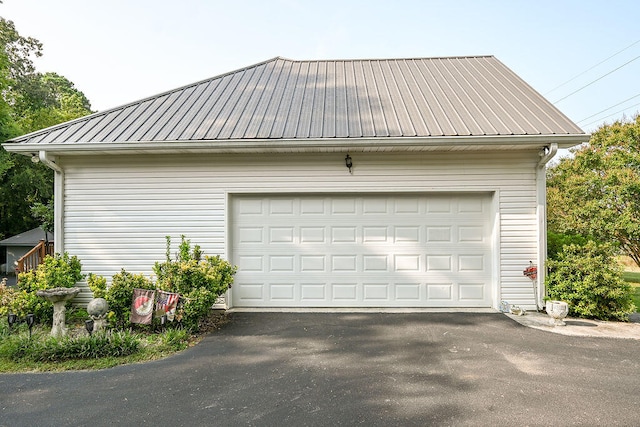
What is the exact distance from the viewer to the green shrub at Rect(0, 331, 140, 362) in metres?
3.54

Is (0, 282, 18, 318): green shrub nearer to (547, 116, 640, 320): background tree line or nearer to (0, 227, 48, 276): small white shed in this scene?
(0, 227, 48, 276): small white shed

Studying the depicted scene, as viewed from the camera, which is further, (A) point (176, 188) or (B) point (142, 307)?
(A) point (176, 188)

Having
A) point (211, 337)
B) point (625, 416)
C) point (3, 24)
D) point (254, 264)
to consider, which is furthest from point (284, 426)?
point (3, 24)

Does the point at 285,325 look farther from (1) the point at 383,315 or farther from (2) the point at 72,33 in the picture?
(2) the point at 72,33

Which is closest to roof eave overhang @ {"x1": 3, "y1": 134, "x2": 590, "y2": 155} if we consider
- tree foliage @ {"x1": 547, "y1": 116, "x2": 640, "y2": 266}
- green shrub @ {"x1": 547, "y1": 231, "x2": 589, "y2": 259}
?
green shrub @ {"x1": 547, "y1": 231, "x2": 589, "y2": 259}

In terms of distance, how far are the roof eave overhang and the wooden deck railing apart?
2.97m

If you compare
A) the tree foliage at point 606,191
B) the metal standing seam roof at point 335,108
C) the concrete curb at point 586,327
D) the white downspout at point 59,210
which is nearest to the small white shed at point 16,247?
the white downspout at point 59,210

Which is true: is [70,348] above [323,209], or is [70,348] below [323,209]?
below

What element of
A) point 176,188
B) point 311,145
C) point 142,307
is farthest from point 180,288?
point 311,145

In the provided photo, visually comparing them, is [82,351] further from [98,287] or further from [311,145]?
[311,145]

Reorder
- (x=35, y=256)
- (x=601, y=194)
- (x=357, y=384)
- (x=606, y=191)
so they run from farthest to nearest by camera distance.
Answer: (x=601, y=194)
(x=606, y=191)
(x=35, y=256)
(x=357, y=384)

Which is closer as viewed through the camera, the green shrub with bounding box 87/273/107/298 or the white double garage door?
the green shrub with bounding box 87/273/107/298

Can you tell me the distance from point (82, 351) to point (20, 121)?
695 inches

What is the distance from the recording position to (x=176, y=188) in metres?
5.54
